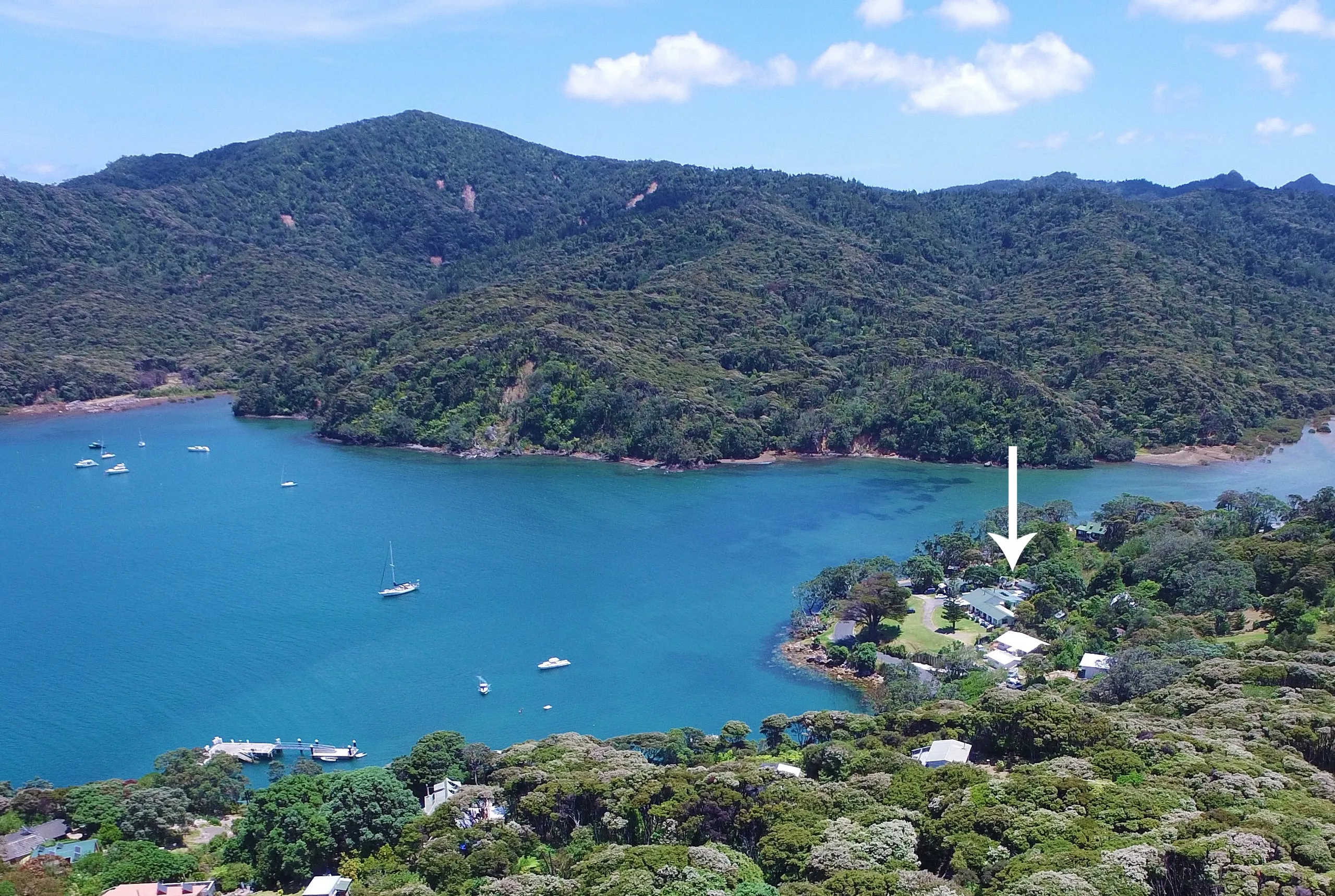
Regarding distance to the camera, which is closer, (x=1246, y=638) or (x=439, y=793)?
(x=439, y=793)

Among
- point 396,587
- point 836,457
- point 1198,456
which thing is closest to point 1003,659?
point 396,587

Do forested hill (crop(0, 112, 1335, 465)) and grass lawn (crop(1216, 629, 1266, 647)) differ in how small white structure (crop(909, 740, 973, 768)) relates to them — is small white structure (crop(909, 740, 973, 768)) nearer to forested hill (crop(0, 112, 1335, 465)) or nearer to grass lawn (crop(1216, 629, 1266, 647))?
grass lawn (crop(1216, 629, 1266, 647))

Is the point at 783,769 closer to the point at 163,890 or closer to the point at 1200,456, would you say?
the point at 163,890

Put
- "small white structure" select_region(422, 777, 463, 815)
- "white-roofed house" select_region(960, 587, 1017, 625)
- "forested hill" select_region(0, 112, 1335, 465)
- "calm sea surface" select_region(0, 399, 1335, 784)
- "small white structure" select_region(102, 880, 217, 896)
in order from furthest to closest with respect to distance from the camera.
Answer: "forested hill" select_region(0, 112, 1335, 465) < "white-roofed house" select_region(960, 587, 1017, 625) < "calm sea surface" select_region(0, 399, 1335, 784) < "small white structure" select_region(422, 777, 463, 815) < "small white structure" select_region(102, 880, 217, 896)

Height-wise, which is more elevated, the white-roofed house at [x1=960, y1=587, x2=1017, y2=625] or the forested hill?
the forested hill

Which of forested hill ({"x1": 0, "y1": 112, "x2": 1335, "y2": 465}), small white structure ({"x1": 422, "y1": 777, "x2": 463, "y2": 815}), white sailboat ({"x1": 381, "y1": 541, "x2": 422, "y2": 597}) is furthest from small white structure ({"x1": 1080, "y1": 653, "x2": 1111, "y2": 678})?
forested hill ({"x1": 0, "y1": 112, "x2": 1335, "y2": 465})

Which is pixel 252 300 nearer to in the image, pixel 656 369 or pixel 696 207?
pixel 696 207

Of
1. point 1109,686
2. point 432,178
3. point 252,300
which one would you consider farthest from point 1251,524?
point 432,178
